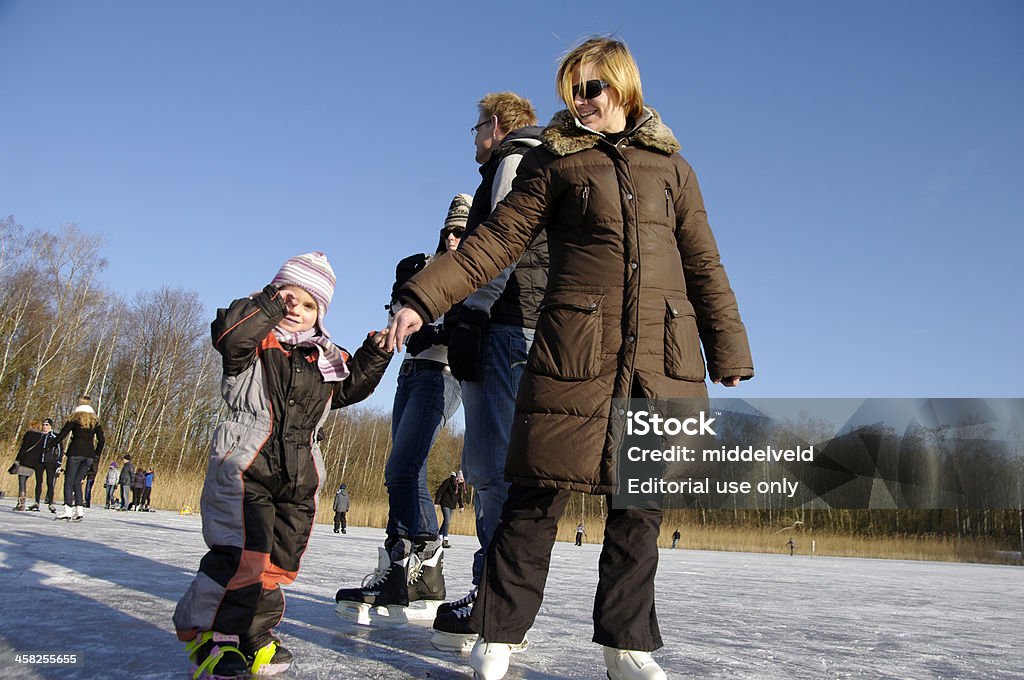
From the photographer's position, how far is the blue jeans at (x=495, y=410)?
242cm

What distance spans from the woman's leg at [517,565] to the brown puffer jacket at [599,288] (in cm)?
8

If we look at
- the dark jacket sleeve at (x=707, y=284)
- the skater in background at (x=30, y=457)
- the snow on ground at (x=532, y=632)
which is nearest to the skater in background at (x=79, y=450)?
the skater in background at (x=30, y=457)

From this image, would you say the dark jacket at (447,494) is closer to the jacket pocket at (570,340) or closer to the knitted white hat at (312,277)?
the knitted white hat at (312,277)

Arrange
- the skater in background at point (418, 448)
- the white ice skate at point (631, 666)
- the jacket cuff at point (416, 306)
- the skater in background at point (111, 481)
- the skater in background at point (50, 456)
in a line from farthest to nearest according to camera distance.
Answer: the skater in background at point (111, 481) < the skater in background at point (50, 456) < the skater in background at point (418, 448) < the jacket cuff at point (416, 306) < the white ice skate at point (631, 666)

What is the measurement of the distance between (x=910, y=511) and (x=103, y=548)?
4042 centimetres

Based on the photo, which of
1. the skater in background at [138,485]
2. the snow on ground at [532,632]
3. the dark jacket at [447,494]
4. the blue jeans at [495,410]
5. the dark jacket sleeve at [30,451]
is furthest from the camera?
the skater in background at [138,485]

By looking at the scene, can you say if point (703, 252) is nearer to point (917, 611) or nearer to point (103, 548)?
point (917, 611)

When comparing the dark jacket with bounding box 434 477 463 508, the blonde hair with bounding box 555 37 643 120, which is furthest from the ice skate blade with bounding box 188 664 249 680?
the dark jacket with bounding box 434 477 463 508

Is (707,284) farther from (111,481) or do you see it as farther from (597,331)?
(111,481)

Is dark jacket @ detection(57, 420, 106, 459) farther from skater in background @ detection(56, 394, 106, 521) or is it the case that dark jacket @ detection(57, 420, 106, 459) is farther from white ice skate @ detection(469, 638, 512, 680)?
white ice skate @ detection(469, 638, 512, 680)

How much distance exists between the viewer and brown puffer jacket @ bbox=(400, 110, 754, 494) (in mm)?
1771

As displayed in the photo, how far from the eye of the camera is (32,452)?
1150cm

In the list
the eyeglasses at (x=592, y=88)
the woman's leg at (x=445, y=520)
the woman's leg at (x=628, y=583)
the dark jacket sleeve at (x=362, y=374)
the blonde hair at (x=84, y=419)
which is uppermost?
the eyeglasses at (x=592, y=88)

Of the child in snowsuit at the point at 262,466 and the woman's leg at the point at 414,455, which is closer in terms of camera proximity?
the child in snowsuit at the point at 262,466
